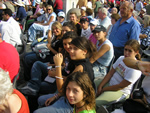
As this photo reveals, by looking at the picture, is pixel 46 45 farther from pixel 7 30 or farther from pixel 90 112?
pixel 90 112

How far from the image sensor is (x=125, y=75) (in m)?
2.10

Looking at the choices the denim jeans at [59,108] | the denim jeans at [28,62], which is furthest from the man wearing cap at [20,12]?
the denim jeans at [59,108]

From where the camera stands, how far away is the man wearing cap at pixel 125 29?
3.12m

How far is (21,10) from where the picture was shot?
6.97 metres

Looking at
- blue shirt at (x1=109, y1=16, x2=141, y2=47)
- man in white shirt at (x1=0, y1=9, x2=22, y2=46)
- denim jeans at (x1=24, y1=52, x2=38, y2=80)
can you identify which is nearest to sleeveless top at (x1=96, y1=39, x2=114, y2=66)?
blue shirt at (x1=109, y1=16, x2=141, y2=47)

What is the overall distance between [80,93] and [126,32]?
2.13m

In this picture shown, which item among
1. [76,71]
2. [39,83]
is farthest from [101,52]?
[39,83]

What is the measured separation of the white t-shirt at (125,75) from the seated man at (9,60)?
156cm

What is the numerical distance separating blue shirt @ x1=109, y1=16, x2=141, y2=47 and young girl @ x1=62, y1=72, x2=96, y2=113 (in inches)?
77.1

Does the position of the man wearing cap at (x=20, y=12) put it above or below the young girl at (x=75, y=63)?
above

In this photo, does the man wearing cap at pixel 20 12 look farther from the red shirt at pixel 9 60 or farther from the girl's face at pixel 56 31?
the red shirt at pixel 9 60

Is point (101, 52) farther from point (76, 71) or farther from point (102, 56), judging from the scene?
point (76, 71)

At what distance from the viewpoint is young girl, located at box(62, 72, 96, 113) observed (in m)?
1.56

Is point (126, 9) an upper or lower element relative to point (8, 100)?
upper
